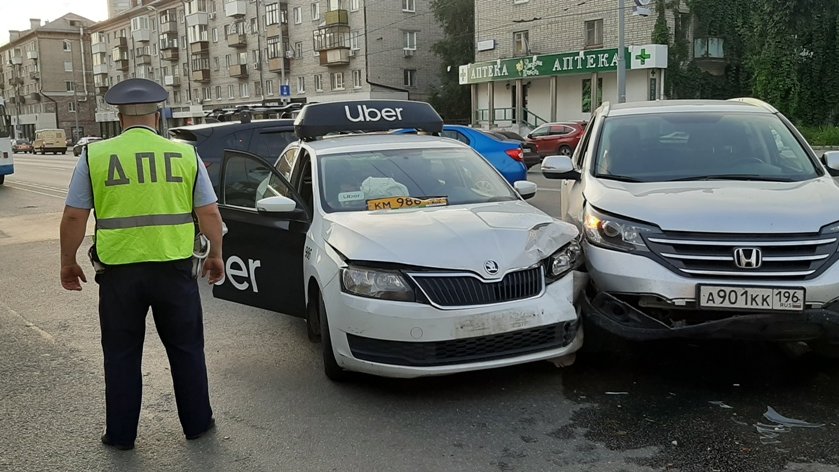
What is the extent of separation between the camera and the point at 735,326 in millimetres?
4152

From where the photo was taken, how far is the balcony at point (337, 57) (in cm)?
5259

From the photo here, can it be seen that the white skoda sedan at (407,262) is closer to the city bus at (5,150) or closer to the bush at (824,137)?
the city bus at (5,150)

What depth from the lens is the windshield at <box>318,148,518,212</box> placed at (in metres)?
5.30

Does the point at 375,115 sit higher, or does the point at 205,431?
the point at 375,115

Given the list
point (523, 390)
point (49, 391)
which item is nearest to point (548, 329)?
point (523, 390)

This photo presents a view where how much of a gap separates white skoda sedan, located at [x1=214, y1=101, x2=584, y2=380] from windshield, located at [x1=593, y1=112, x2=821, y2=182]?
2.62 feet

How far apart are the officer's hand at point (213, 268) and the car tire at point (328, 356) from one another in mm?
746

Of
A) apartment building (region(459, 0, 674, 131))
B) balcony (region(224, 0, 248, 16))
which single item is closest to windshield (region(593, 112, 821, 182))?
apartment building (region(459, 0, 674, 131))

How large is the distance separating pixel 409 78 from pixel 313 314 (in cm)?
5097

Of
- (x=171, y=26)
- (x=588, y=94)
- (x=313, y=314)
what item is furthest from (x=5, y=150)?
(x=171, y=26)

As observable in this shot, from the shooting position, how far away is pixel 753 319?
4133 mm

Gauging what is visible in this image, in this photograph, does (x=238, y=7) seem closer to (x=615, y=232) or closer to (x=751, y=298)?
(x=615, y=232)

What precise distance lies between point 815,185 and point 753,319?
1.39 m

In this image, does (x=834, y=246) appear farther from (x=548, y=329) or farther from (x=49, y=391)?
(x=49, y=391)
